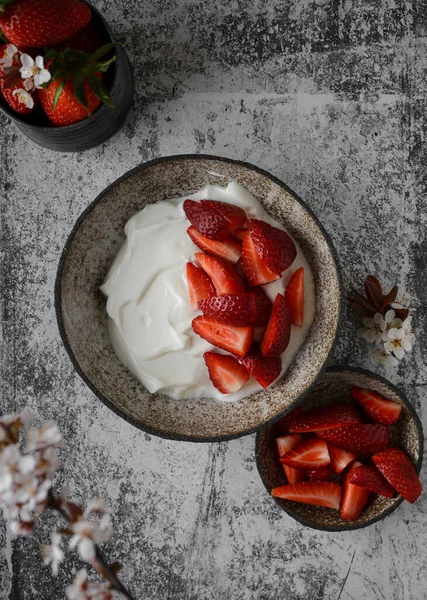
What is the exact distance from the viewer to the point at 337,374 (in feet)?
5.65

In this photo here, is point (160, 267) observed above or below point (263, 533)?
above

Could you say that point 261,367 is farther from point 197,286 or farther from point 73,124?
point 73,124

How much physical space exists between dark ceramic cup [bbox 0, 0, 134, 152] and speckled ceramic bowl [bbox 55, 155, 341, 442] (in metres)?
0.16

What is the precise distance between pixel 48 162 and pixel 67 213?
14 centimetres

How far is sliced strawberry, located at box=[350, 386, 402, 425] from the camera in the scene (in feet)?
5.64

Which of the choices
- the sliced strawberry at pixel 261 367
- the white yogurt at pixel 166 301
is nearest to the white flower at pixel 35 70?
the white yogurt at pixel 166 301

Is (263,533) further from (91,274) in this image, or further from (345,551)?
(91,274)

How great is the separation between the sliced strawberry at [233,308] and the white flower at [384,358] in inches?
16.1

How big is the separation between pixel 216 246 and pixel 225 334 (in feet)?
0.67

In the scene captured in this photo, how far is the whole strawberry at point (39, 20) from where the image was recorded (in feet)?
4.80

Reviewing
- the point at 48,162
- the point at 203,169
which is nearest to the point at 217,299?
the point at 203,169

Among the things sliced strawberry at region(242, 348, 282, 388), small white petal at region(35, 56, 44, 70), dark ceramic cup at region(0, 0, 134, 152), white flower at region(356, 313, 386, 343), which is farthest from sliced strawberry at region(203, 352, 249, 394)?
small white petal at region(35, 56, 44, 70)

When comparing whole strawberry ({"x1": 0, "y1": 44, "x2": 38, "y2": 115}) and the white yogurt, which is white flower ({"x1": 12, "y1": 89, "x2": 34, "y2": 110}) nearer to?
whole strawberry ({"x1": 0, "y1": 44, "x2": 38, "y2": 115})

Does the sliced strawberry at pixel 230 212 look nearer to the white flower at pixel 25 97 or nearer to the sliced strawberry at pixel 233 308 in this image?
the sliced strawberry at pixel 233 308
